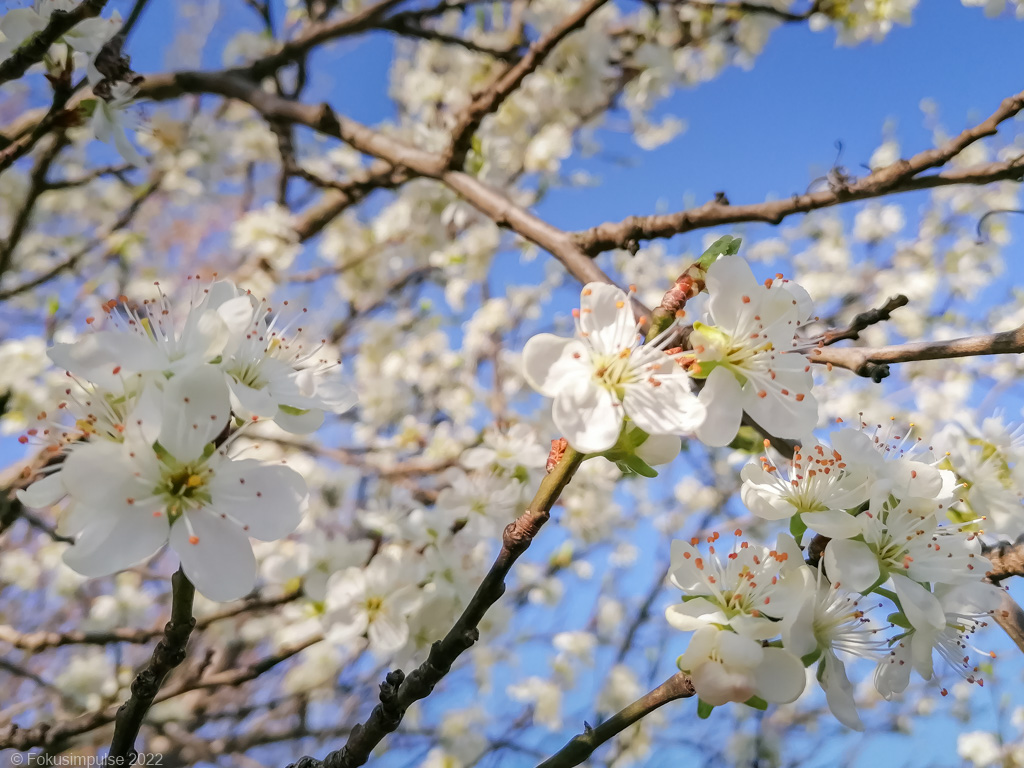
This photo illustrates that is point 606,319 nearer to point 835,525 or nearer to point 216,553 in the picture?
point 835,525

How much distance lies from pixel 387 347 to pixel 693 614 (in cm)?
350

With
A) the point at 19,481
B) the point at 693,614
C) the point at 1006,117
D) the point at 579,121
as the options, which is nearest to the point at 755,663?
the point at 693,614

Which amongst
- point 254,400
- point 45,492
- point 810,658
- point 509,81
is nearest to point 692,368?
point 810,658

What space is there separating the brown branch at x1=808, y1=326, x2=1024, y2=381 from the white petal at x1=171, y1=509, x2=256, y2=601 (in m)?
0.76

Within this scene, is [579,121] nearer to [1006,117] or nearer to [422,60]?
[422,60]

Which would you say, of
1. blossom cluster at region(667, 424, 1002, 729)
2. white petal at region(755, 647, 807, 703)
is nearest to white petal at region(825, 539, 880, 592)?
blossom cluster at region(667, 424, 1002, 729)

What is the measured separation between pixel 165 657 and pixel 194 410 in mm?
250

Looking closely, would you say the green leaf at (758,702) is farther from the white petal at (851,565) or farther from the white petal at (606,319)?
the white petal at (606,319)

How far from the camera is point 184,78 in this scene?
1.94m

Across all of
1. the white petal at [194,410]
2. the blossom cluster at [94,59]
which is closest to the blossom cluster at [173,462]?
the white petal at [194,410]

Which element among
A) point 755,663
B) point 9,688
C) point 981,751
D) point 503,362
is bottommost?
point 981,751

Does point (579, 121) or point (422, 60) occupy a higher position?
point (422, 60)

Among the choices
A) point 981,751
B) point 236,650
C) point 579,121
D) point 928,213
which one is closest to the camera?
point 236,650

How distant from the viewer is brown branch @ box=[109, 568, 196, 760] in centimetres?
66
